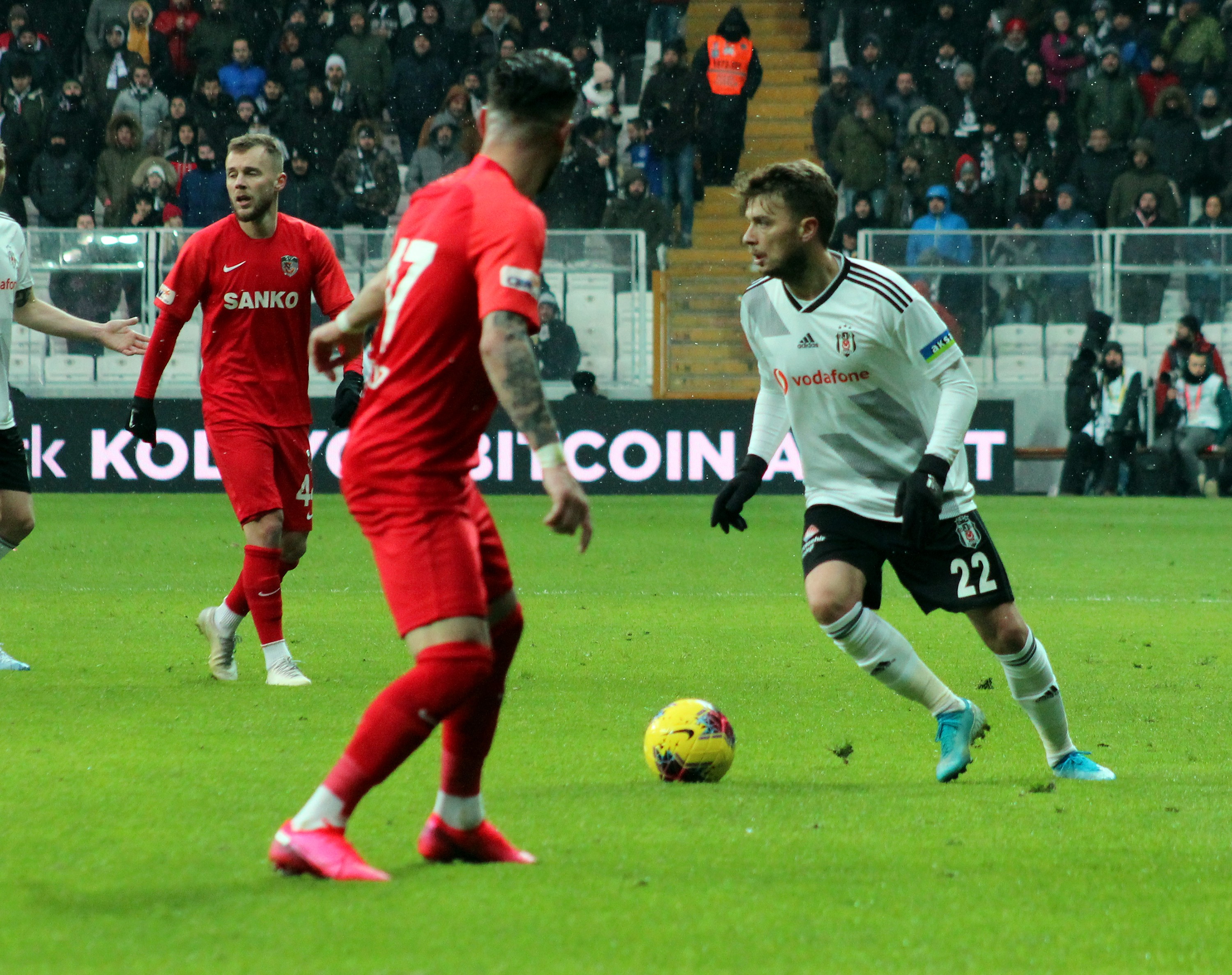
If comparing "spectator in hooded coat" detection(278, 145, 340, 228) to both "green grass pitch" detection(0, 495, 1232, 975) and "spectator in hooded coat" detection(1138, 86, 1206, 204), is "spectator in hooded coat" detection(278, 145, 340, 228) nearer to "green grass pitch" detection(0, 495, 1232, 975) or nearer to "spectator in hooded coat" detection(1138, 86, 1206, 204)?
"spectator in hooded coat" detection(1138, 86, 1206, 204)

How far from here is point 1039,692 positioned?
17.5ft

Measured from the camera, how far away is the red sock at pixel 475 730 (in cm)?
394

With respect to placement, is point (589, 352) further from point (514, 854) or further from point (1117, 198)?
point (514, 854)

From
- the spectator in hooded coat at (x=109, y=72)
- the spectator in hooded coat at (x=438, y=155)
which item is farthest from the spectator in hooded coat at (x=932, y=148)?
the spectator in hooded coat at (x=109, y=72)

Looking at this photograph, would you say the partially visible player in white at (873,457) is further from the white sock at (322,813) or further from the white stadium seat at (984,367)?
the white stadium seat at (984,367)

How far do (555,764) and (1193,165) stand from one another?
57.7 ft

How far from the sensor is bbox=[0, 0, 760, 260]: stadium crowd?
19.9 meters

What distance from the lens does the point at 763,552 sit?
13312 mm

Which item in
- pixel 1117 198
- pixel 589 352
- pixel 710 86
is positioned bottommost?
→ pixel 589 352

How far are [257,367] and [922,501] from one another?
328cm

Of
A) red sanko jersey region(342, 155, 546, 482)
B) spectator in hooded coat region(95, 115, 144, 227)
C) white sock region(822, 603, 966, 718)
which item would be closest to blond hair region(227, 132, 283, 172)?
white sock region(822, 603, 966, 718)

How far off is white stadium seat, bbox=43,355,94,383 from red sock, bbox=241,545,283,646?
12558 millimetres

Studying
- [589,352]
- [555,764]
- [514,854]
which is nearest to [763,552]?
[589,352]

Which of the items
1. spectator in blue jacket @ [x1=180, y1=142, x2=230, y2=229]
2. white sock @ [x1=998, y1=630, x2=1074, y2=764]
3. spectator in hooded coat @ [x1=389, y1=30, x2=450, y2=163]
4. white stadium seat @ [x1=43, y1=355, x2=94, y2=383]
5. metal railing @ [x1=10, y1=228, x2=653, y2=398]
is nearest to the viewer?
white sock @ [x1=998, y1=630, x2=1074, y2=764]
